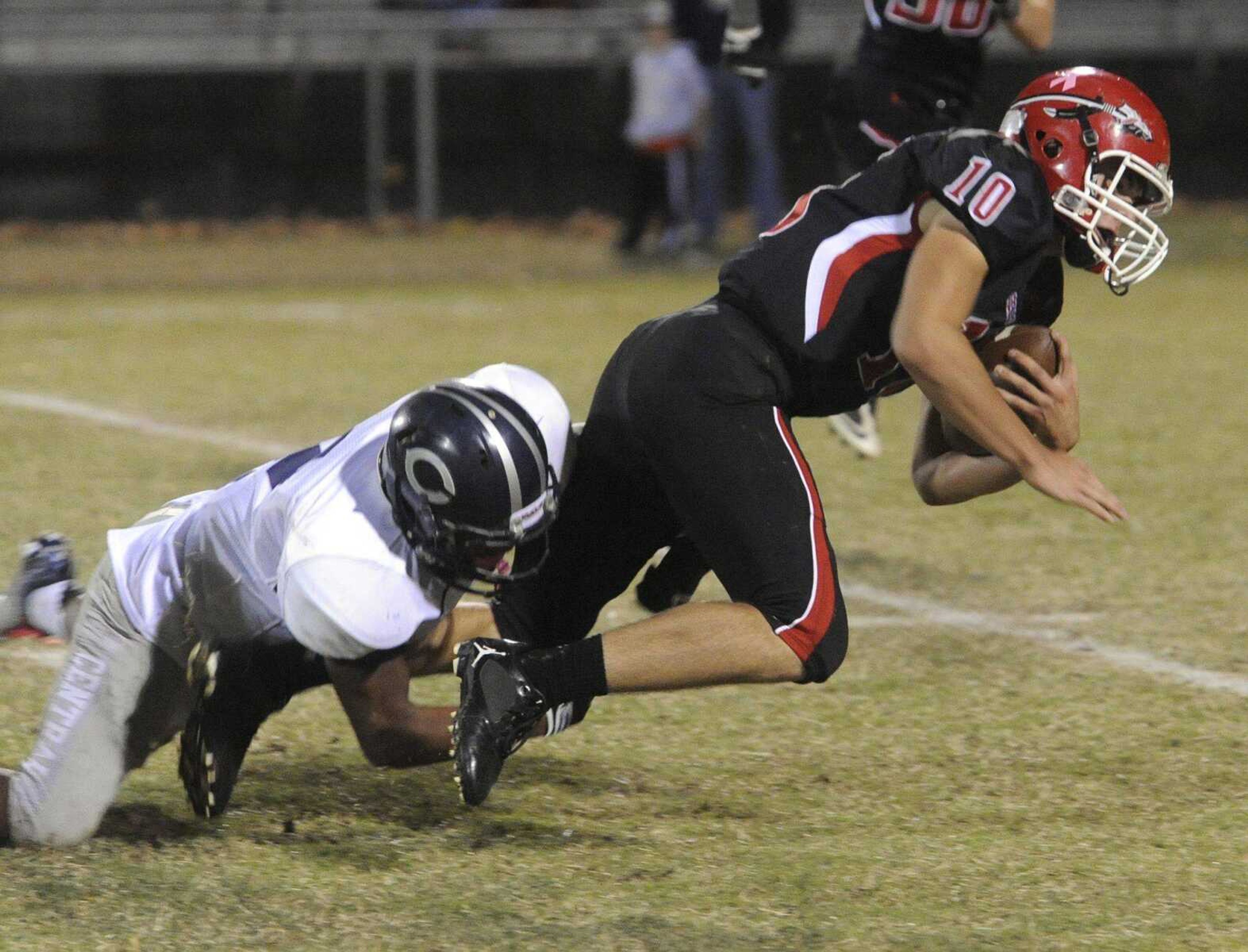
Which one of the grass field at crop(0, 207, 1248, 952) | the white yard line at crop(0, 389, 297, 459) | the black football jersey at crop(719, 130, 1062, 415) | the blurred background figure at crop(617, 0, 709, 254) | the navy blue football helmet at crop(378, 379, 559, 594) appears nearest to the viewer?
the grass field at crop(0, 207, 1248, 952)

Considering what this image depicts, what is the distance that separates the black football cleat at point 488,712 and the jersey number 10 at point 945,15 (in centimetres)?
325

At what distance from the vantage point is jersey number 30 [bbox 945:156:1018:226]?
3.40 meters

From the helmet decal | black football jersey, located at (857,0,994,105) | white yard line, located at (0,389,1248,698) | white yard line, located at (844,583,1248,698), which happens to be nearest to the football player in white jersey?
the helmet decal

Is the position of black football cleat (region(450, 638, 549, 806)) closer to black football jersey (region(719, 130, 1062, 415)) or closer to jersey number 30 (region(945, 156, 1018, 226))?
black football jersey (region(719, 130, 1062, 415))

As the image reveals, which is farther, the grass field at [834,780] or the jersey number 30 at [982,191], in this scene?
the jersey number 30 at [982,191]

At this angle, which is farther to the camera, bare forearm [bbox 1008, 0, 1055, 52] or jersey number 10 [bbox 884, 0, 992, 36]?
jersey number 10 [bbox 884, 0, 992, 36]

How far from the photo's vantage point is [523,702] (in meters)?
3.31

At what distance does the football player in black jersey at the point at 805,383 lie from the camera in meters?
3.39

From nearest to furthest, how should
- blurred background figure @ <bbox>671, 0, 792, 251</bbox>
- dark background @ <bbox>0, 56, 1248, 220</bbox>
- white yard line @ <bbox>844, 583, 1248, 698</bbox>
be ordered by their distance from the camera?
white yard line @ <bbox>844, 583, 1248, 698</bbox>, blurred background figure @ <bbox>671, 0, 792, 251</bbox>, dark background @ <bbox>0, 56, 1248, 220</bbox>

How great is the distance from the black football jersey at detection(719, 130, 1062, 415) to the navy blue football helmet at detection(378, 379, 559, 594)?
607 millimetres

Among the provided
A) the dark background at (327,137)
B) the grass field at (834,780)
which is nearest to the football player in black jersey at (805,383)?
the grass field at (834,780)

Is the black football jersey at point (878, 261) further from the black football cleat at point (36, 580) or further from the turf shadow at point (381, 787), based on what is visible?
the black football cleat at point (36, 580)

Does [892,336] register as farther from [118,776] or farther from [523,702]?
[118,776]

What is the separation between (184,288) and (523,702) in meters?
9.53
